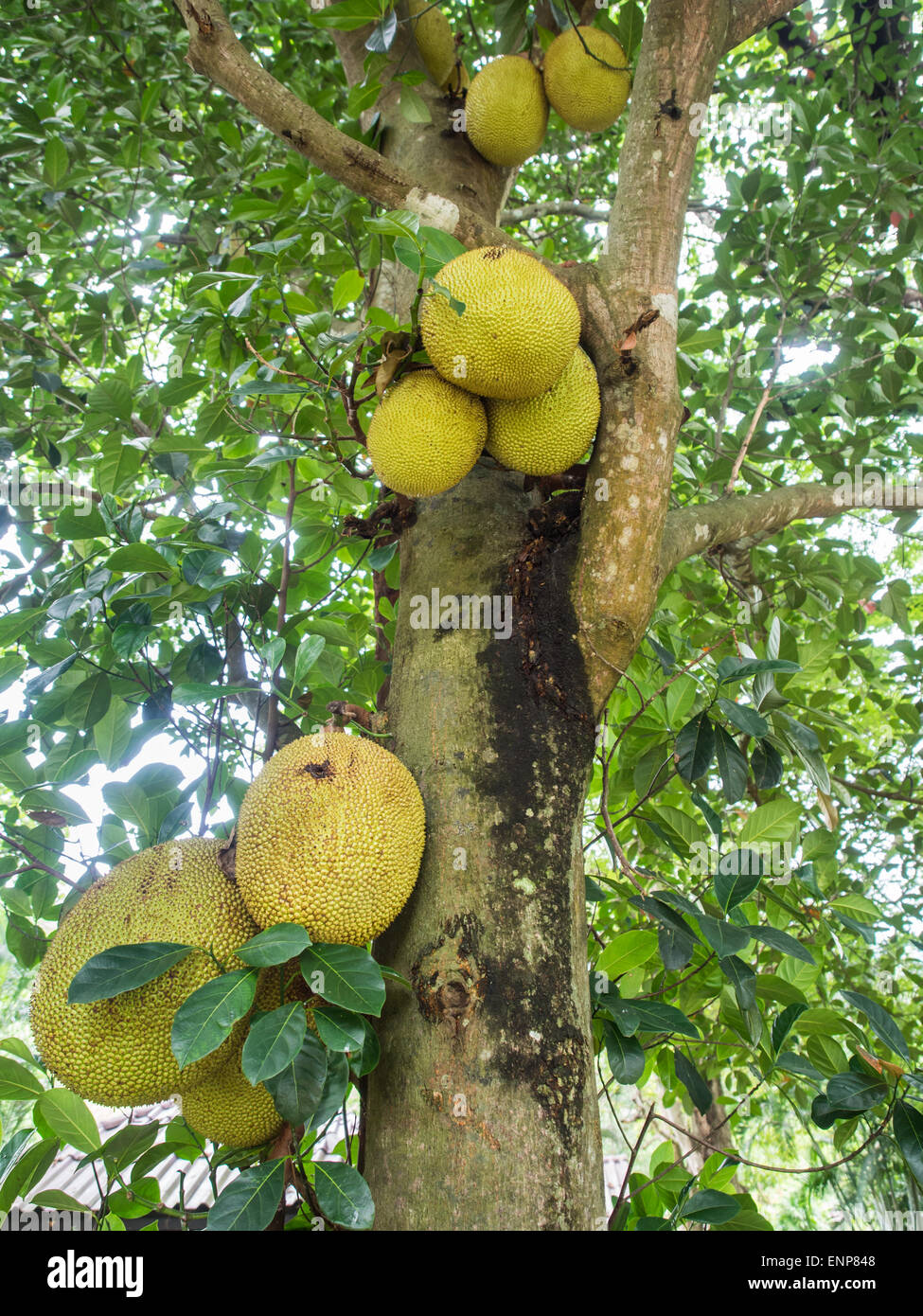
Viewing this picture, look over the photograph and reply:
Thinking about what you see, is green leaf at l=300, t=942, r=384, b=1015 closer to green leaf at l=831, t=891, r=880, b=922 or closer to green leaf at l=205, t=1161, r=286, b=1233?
green leaf at l=205, t=1161, r=286, b=1233

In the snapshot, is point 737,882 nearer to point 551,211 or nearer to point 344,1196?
point 344,1196

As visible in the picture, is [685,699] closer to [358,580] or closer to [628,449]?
[628,449]

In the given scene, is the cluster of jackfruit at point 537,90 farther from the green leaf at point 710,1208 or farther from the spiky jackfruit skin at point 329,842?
the green leaf at point 710,1208

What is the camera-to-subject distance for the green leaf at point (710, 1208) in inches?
46.8

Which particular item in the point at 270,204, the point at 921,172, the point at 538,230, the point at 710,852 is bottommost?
the point at 710,852

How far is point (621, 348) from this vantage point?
144 centimetres

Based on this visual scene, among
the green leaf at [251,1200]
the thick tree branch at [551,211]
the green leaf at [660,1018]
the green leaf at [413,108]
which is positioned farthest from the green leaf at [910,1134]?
the thick tree branch at [551,211]

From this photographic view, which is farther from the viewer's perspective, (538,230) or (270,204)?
(538,230)

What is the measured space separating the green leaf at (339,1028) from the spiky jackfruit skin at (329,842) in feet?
0.29

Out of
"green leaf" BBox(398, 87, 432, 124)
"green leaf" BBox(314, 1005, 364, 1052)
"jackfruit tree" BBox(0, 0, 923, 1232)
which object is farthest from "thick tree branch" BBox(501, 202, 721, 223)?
"green leaf" BBox(314, 1005, 364, 1052)

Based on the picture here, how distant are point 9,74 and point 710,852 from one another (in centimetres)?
317

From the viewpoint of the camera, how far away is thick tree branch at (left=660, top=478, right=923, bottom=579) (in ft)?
5.35

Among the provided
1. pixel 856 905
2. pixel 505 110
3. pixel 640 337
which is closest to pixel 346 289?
pixel 640 337

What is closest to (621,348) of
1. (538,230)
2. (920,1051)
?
(920,1051)
